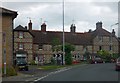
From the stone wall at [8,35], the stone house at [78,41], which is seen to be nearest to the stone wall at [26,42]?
the stone house at [78,41]

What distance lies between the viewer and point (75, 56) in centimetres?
8681

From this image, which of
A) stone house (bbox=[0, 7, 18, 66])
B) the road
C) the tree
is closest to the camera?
the road

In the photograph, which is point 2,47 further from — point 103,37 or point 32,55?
point 103,37

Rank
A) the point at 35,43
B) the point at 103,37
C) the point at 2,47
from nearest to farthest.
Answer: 1. the point at 2,47
2. the point at 35,43
3. the point at 103,37

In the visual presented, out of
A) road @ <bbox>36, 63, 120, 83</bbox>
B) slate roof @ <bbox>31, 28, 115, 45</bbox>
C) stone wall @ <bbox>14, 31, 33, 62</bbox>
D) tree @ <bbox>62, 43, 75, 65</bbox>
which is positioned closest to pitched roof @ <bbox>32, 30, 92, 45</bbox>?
slate roof @ <bbox>31, 28, 115, 45</bbox>

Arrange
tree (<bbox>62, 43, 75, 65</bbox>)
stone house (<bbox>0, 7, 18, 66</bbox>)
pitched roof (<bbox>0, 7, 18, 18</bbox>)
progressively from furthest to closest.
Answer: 1. tree (<bbox>62, 43, 75, 65</bbox>)
2. pitched roof (<bbox>0, 7, 18, 18</bbox>)
3. stone house (<bbox>0, 7, 18, 66</bbox>)

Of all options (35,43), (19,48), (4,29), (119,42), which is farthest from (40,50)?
(4,29)

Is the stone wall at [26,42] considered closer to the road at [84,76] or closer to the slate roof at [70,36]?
the slate roof at [70,36]

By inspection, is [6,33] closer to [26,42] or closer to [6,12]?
[6,12]

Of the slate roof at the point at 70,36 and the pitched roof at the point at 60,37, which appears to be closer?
the pitched roof at the point at 60,37

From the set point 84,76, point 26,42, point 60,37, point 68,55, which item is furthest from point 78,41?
point 84,76

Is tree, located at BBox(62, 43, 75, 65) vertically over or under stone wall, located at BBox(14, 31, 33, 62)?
under

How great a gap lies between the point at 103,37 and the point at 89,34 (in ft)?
13.4

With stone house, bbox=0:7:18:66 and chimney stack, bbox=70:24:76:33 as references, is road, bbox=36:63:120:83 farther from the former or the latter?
chimney stack, bbox=70:24:76:33
